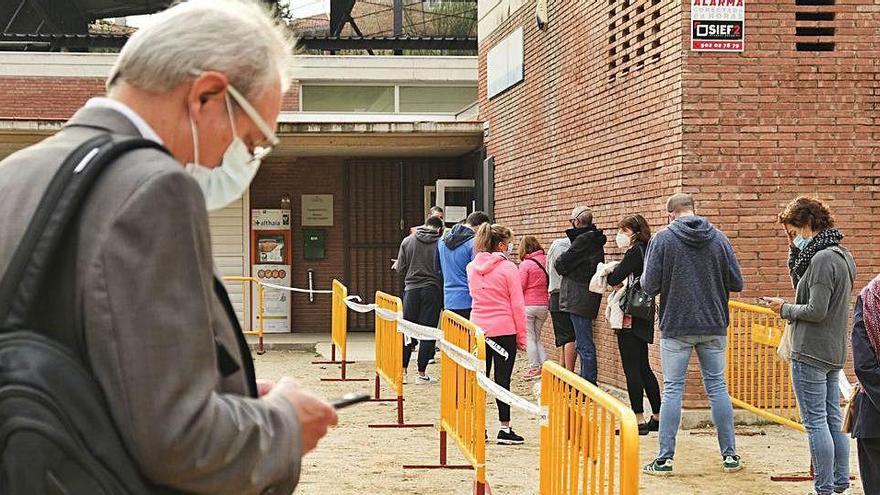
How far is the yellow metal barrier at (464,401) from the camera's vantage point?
775cm

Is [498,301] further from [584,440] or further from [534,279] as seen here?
[584,440]

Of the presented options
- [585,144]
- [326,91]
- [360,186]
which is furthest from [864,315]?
[326,91]

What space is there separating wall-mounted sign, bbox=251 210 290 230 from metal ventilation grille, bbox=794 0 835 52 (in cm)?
1355

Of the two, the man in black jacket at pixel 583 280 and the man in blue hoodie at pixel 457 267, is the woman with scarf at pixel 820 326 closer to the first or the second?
the man in black jacket at pixel 583 280

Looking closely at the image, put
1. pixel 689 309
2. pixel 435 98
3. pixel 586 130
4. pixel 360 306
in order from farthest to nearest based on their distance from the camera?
1. pixel 435 98
2. pixel 360 306
3. pixel 586 130
4. pixel 689 309

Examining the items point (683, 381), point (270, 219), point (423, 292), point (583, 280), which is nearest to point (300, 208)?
point (270, 219)

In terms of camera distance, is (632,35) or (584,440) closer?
(584,440)

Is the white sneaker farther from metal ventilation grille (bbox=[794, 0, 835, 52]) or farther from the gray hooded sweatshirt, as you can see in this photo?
metal ventilation grille (bbox=[794, 0, 835, 52])

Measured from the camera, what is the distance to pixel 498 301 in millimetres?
10750

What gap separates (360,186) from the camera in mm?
23969

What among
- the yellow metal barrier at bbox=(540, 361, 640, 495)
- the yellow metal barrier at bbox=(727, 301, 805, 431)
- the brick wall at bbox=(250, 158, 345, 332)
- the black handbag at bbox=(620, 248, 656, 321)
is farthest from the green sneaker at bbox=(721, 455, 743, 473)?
the brick wall at bbox=(250, 158, 345, 332)

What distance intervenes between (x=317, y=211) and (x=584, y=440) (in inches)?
Result: 750

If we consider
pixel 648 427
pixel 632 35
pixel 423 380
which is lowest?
pixel 423 380

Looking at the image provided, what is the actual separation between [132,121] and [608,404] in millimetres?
2769
